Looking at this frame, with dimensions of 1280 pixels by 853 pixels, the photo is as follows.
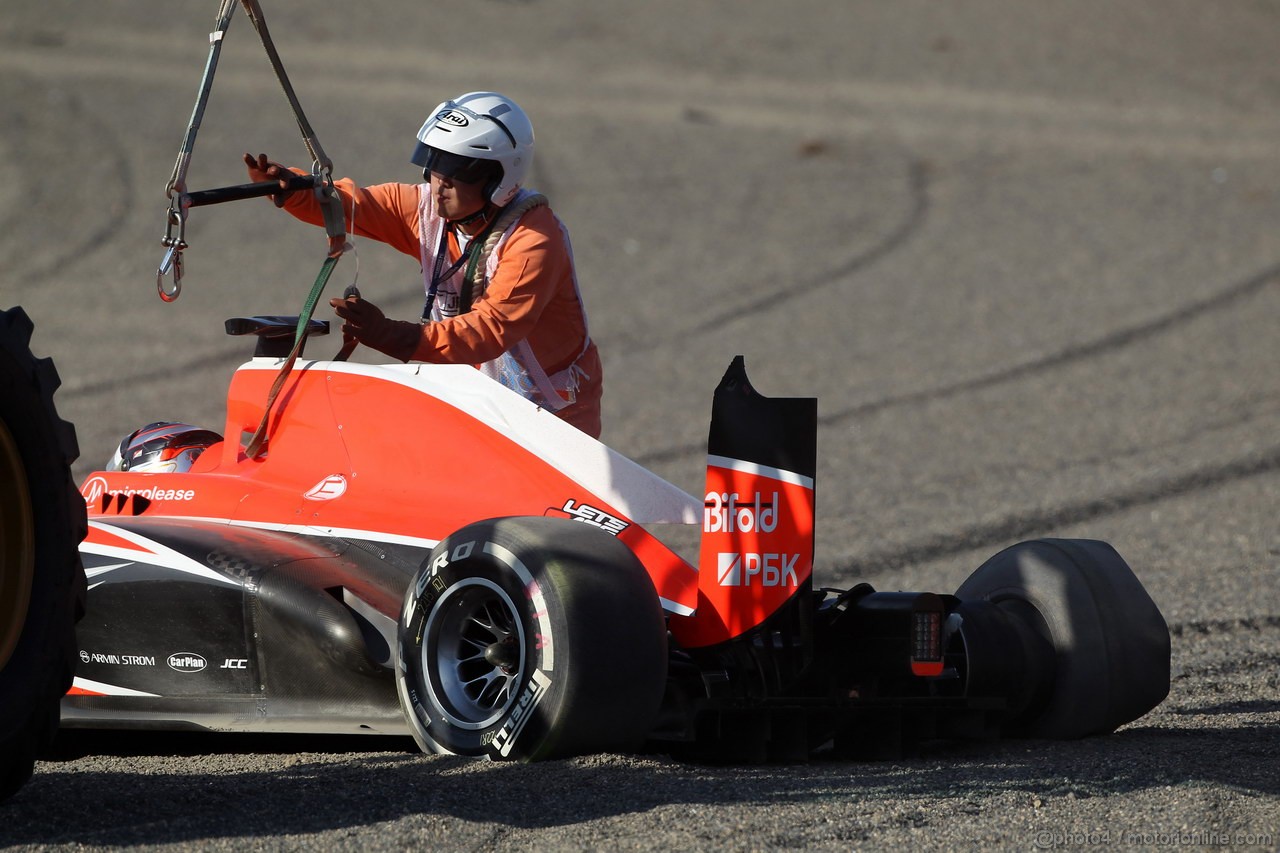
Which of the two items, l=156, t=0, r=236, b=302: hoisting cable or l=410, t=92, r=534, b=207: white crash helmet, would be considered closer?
l=156, t=0, r=236, b=302: hoisting cable

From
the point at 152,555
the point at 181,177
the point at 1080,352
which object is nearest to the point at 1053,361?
the point at 1080,352

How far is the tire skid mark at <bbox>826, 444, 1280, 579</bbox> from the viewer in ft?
29.2

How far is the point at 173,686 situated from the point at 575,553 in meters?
1.35

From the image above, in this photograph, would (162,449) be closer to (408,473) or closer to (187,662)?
(408,473)

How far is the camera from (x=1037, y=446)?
38.4 feet

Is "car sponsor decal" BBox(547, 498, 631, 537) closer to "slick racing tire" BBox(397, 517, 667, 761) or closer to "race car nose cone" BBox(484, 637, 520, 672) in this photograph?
"slick racing tire" BBox(397, 517, 667, 761)

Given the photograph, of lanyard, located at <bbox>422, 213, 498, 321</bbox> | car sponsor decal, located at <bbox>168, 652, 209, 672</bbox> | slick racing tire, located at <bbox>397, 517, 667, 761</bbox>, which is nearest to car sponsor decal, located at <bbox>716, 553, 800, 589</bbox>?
slick racing tire, located at <bbox>397, 517, 667, 761</bbox>

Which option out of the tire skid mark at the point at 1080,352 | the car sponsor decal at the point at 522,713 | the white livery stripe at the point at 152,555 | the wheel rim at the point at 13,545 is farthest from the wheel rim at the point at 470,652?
the tire skid mark at the point at 1080,352

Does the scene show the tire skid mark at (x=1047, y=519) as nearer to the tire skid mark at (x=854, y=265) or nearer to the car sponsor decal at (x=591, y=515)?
the car sponsor decal at (x=591, y=515)

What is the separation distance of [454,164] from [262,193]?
645mm

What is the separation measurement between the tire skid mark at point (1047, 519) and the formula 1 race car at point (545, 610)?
3.03 m

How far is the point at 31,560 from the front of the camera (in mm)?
3902

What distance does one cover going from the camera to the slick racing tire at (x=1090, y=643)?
5363mm

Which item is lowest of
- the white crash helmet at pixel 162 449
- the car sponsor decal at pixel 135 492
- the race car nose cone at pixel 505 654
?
the race car nose cone at pixel 505 654
